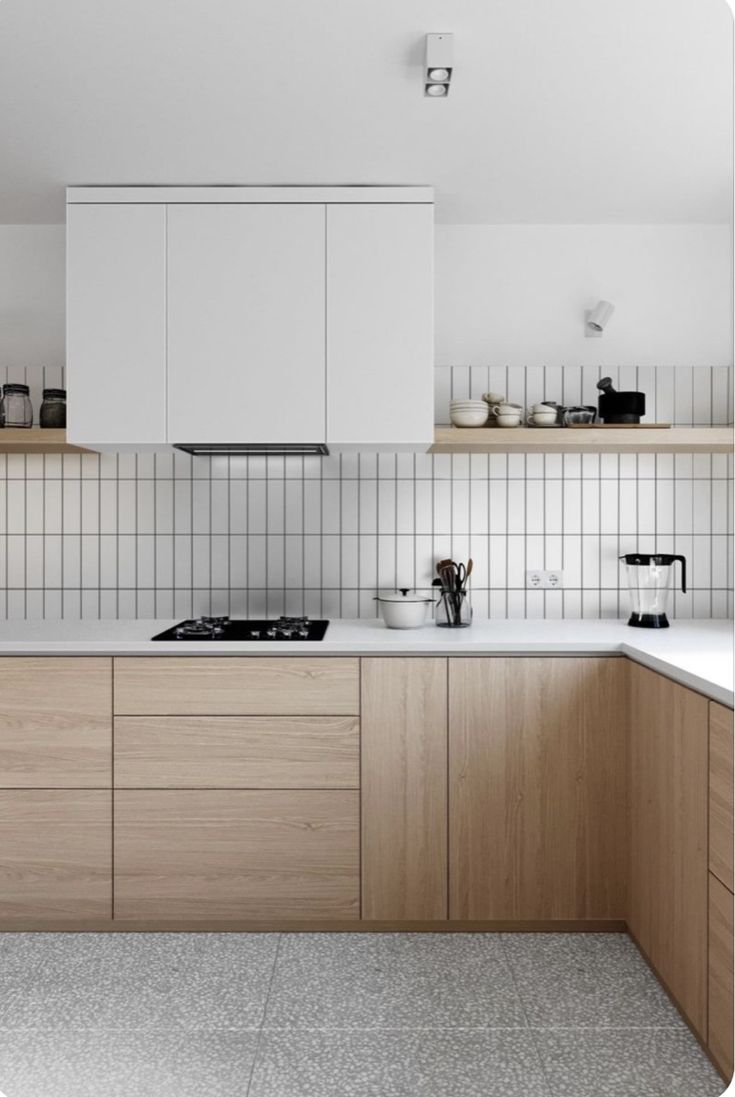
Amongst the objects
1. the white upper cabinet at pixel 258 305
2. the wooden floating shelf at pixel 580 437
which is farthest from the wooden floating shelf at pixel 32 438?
the wooden floating shelf at pixel 580 437

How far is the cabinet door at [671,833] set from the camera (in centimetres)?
190

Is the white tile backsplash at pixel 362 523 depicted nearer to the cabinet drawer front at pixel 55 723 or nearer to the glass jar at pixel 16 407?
the glass jar at pixel 16 407

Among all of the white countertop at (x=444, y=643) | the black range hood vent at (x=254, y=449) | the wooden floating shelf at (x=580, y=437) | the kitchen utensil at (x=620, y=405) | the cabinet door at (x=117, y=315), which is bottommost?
the white countertop at (x=444, y=643)

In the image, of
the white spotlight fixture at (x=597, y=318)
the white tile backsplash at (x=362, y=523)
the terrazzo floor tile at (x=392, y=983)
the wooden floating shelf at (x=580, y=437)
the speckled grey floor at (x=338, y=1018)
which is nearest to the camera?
the speckled grey floor at (x=338, y=1018)

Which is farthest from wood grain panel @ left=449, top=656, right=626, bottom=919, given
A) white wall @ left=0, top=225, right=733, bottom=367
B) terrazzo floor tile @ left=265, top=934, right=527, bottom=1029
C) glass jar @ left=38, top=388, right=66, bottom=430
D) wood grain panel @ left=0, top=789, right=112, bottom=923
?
glass jar @ left=38, top=388, right=66, bottom=430

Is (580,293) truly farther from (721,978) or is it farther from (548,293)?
(721,978)

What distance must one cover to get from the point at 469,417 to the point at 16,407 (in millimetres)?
1614

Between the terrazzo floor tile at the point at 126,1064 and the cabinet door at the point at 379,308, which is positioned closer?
the terrazzo floor tile at the point at 126,1064

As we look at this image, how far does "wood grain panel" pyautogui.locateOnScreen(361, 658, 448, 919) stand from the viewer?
2.51 meters

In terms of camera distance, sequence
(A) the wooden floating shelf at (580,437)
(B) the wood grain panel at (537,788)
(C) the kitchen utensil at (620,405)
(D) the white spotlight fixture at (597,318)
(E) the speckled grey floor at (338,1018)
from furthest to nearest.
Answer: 1. (D) the white spotlight fixture at (597,318)
2. (C) the kitchen utensil at (620,405)
3. (A) the wooden floating shelf at (580,437)
4. (B) the wood grain panel at (537,788)
5. (E) the speckled grey floor at (338,1018)

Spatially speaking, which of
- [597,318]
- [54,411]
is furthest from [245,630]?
[597,318]

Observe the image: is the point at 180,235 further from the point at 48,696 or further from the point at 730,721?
the point at 730,721

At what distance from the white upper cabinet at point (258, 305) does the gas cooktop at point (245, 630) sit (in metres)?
0.67

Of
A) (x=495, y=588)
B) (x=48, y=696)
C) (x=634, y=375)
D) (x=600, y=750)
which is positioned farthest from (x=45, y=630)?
(x=634, y=375)
